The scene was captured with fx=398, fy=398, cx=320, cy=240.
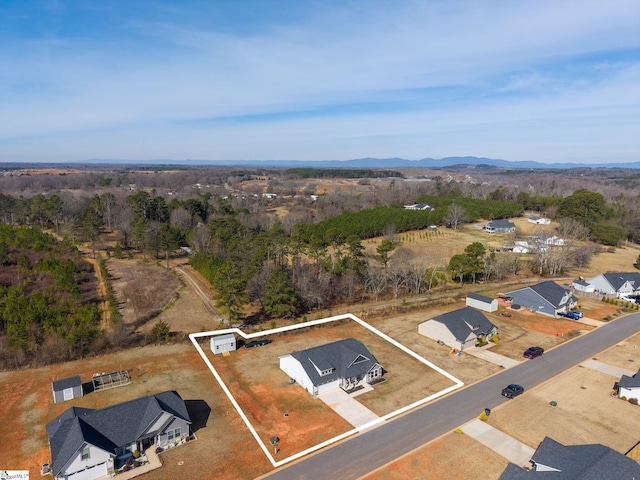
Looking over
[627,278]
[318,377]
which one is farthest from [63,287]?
[627,278]

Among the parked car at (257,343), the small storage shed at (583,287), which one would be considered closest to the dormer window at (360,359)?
the parked car at (257,343)

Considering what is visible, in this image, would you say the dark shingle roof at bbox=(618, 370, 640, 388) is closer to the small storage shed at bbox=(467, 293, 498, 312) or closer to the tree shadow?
the small storage shed at bbox=(467, 293, 498, 312)

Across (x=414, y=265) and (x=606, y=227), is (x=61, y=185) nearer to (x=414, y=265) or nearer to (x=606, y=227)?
(x=414, y=265)

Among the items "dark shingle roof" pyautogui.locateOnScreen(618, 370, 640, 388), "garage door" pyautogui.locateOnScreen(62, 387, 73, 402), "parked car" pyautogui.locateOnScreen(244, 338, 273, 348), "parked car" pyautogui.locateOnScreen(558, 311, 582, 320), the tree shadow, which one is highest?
"dark shingle roof" pyautogui.locateOnScreen(618, 370, 640, 388)

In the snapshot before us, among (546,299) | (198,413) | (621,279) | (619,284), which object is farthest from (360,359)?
(621,279)

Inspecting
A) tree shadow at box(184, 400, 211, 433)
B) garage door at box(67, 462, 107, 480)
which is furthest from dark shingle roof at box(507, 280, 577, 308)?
garage door at box(67, 462, 107, 480)

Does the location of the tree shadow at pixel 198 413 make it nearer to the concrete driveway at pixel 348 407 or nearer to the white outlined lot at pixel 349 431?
the white outlined lot at pixel 349 431
